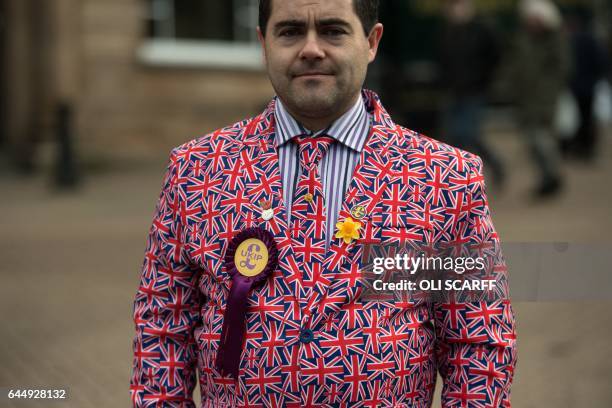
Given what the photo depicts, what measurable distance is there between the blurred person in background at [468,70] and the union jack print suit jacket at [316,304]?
826cm

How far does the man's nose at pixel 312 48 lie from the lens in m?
2.13

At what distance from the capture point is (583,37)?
14.6 metres

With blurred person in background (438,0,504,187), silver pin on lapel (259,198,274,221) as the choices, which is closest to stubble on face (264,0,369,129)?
silver pin on lapel (259,198,274,221)

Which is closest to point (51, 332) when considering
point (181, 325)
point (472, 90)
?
point (181, 325)

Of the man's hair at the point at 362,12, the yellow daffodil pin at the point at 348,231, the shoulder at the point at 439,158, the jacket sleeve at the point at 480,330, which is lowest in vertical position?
the jacket sleeve at the point at 480,330

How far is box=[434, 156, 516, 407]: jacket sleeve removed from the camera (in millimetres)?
2168

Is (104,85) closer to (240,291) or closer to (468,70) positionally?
(468,70)

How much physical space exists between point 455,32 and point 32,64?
19.0 ft

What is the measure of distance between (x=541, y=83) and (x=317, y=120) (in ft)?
29.4

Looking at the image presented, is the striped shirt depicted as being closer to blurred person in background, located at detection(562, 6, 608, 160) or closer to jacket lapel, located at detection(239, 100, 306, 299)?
jacket lapel, located at detection(239, 100, 306, 299)

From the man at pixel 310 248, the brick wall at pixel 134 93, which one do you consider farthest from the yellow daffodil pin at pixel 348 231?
the brick wall at pixel 134 93

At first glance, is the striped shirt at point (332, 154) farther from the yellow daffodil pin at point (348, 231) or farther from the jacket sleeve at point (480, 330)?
the jacket sleeve at point (480, 330)

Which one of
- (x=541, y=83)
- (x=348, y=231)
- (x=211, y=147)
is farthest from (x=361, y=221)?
(x=541, y=83)

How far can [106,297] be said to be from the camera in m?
6.64
